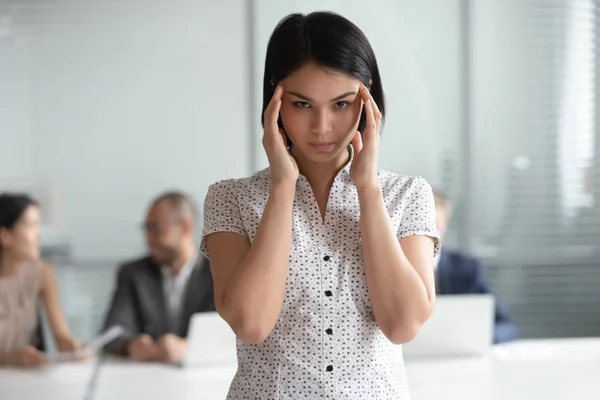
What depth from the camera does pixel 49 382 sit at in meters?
2.84

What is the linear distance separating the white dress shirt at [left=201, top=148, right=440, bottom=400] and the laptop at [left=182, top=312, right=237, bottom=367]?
1.33 metres

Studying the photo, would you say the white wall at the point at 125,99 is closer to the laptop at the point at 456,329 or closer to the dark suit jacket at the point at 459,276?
the dark suit jacket at the point at 459,276

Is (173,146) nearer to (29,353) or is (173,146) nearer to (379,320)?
(29,353)

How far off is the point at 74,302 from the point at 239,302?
162 inches

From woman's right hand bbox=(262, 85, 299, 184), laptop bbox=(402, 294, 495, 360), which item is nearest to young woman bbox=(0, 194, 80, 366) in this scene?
laptop bbox=(402, 294, 495, 360)

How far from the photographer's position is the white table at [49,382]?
267 cm

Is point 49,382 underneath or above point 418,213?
underneath

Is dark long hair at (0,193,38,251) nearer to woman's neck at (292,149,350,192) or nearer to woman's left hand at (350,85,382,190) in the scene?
woman's neck at (292,149,350,192)

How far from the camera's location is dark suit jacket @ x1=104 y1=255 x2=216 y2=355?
369cm

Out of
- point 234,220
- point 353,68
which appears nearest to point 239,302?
point 234,220

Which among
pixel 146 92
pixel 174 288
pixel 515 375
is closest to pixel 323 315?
pixel 515 375

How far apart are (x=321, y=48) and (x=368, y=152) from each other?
175 mm

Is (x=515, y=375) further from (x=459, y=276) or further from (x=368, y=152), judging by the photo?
(x=368, y=152)

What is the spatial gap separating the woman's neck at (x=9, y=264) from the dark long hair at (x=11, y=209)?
116mm
